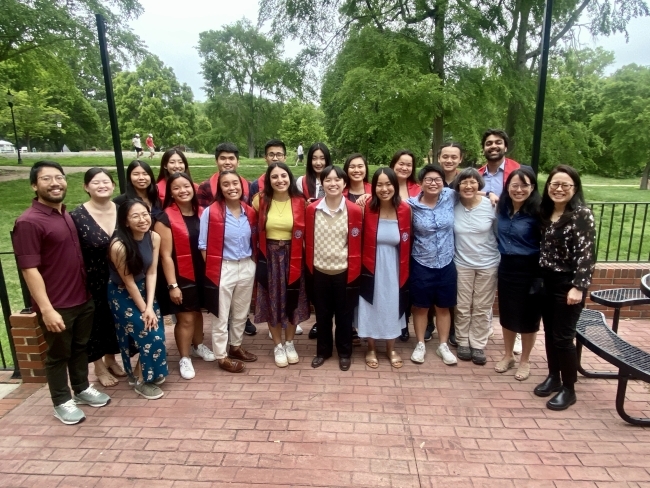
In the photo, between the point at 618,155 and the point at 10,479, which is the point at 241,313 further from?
the point at 618,155

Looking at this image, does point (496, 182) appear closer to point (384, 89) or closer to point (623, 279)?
point (623, 279)

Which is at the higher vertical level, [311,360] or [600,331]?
[600,331]

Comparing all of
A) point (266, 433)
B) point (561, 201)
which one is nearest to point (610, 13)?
point (561, 201)

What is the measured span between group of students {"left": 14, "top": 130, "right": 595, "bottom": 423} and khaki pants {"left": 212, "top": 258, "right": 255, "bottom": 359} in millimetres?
12

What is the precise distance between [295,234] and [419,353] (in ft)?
5.26

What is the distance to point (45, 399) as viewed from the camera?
3391 millimetres

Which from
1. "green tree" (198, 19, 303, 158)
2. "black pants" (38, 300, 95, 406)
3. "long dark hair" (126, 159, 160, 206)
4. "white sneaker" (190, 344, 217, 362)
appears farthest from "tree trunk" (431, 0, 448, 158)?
"green tree" (198, 19, 303, 158)

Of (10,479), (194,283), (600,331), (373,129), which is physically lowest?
(10,479)

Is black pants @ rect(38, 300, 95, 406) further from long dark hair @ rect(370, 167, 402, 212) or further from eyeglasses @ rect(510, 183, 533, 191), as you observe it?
eyeglasses @ rect(510, 183, 533, 191)

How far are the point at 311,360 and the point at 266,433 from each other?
113 cm

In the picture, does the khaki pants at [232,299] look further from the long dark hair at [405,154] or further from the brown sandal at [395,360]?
the long dark hair at [405,154]

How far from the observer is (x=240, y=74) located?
3388cm

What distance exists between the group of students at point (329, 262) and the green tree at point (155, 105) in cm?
3442

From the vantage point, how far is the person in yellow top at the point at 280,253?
143 inches
